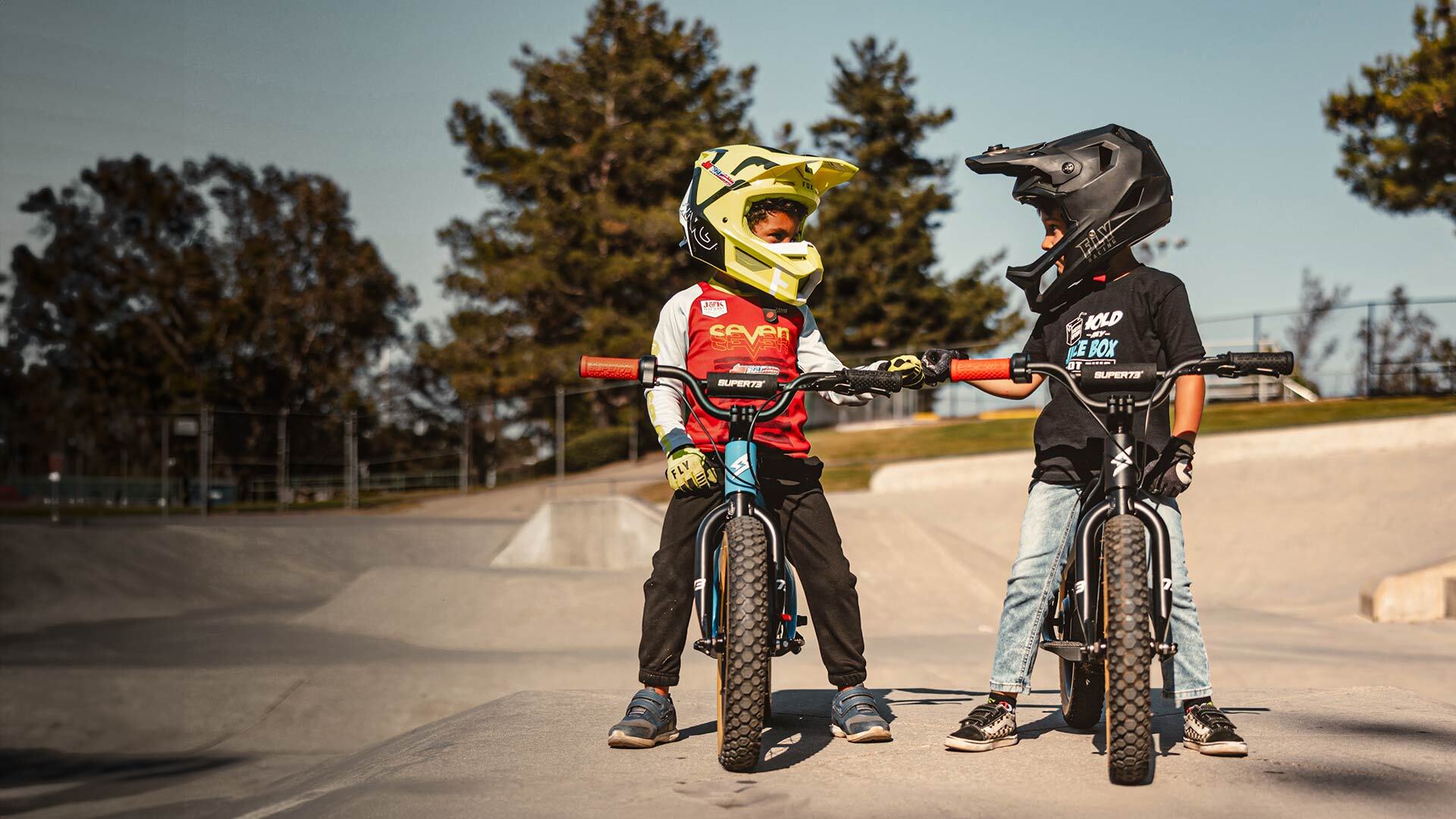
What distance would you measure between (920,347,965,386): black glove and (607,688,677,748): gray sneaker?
1.63 m

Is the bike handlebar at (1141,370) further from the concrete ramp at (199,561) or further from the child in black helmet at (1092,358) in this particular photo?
the concrete ramp at (199,561)

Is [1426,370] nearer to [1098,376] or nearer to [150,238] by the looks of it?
[1098,376]

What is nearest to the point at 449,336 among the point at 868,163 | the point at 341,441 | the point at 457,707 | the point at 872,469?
the point at 341,441

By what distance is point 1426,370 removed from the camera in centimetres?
2388

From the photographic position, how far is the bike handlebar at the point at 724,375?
4.12m

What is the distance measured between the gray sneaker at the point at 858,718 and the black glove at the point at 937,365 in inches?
52.0

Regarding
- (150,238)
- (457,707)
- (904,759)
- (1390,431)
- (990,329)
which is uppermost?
(150,238)

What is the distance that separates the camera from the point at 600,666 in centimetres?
1035

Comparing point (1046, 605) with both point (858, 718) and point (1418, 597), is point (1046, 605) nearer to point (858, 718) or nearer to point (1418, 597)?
point (858, 718)

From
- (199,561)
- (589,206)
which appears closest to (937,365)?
(199,561)

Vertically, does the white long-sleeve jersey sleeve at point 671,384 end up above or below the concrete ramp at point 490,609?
above

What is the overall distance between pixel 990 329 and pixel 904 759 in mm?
38253

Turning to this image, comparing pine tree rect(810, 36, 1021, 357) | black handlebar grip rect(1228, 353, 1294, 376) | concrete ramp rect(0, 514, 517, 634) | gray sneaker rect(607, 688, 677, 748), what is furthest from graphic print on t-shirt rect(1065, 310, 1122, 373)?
pine tree rect(810, 36, 1021, 357)

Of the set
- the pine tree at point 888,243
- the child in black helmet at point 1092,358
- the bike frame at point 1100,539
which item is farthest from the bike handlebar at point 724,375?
the pine tree at point 888,243
